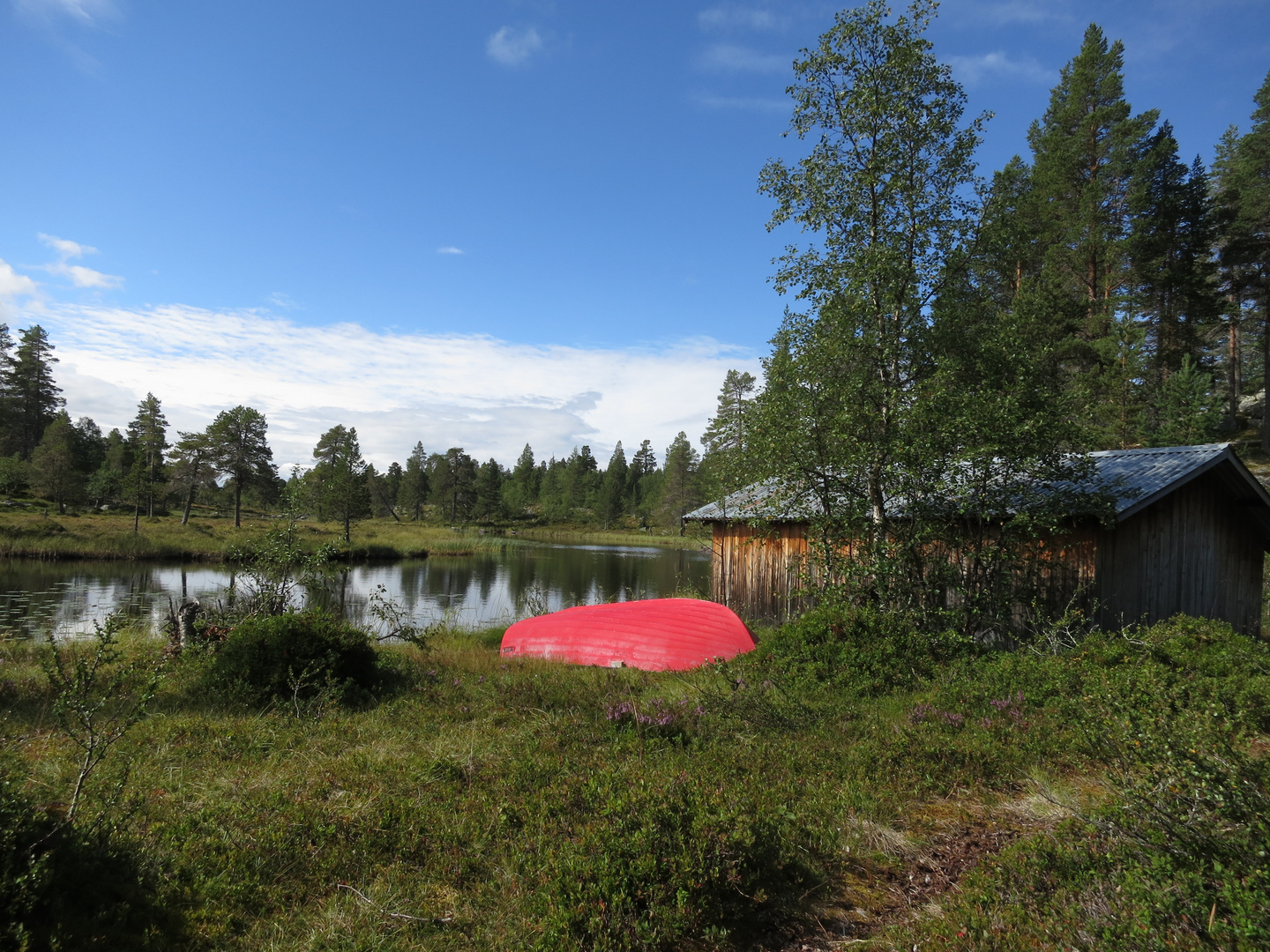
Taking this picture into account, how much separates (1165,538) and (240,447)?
182 ft

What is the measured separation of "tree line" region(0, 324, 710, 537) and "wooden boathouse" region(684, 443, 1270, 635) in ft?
55.6

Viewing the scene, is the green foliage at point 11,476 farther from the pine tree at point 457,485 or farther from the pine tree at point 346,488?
the pine tree at point 457,485

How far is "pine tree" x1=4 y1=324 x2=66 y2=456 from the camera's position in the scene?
56594 mm

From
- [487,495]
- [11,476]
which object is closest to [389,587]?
[11,476]

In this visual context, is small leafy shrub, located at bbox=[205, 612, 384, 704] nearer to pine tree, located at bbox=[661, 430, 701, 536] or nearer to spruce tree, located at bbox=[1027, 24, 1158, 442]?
spruce tree, located at bbox=[1027, 24, 1158, 442]

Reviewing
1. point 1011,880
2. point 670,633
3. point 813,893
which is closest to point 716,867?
point 813,893

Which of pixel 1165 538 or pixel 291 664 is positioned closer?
pixel 291 664

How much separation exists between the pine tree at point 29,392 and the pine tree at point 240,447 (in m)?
23.3

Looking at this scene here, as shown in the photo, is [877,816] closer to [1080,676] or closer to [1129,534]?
[1080,676]

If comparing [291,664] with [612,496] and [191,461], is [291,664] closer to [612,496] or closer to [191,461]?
[191,461]

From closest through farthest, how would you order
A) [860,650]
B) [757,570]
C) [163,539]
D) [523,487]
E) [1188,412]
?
1. [860,650]
2. [757,570]
3. [1188,412]
4. [163,539]
5. [523,487]

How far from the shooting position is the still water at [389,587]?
18.1 m

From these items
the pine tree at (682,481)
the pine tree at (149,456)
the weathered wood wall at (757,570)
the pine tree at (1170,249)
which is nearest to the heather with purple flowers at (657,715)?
the weathered wood wall at (757,570)

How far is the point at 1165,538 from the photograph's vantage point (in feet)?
37.3
